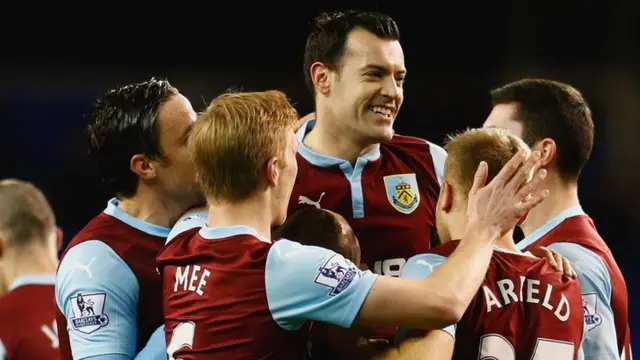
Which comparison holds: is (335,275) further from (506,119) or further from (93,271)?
(506,119)

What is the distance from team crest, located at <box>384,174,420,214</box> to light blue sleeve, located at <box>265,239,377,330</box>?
2.98 feet

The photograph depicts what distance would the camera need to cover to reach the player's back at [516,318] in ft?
9.51

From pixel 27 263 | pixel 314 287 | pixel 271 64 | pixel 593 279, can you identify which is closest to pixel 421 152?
pixel 593 279

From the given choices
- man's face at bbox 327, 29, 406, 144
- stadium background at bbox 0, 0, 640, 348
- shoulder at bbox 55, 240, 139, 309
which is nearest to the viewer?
shoulder at bbox 55, 240, 139, 309

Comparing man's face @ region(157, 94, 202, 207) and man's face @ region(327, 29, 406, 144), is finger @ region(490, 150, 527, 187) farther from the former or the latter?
man's face @ region(157, 94, 202, 207)

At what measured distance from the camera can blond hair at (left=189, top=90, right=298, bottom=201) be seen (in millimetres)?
2840

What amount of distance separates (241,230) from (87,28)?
10.3 m

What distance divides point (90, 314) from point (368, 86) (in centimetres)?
128

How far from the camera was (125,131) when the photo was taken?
3.46 meters

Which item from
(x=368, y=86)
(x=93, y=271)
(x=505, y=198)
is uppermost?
(x=368, y=86)

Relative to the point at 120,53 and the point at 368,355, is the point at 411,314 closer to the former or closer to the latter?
the point at 368,355

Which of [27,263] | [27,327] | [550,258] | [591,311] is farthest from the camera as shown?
[27,263]

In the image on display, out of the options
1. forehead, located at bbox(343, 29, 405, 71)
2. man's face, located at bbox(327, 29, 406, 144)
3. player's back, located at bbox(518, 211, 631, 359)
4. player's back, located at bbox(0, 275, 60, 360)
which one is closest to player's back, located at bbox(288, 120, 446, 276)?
man's face, located at bbox(327, 29, 406, 144)

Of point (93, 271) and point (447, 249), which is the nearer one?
point (447, 249)
